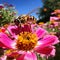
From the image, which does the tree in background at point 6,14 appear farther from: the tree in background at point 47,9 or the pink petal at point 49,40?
the tree in background at point 47,9

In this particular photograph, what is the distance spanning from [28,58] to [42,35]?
0.16m

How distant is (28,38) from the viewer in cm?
76

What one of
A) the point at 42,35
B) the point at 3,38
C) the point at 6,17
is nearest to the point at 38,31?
the point at 42,35

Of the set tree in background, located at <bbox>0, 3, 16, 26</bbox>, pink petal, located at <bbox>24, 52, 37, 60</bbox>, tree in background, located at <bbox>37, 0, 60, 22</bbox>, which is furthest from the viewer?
tree in background, located at <bbox>37, 0, 60, 22</bbox>

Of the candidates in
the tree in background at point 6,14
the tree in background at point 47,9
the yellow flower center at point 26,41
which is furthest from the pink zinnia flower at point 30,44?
the tree in background at point 47,9

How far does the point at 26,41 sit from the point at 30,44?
0.04 meters

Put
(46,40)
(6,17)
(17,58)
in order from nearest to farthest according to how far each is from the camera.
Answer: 1. (17,58)
2. (46,40)
3. (6,17)

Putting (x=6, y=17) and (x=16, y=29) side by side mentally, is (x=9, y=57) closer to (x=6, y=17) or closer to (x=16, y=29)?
(x=16, y=29)

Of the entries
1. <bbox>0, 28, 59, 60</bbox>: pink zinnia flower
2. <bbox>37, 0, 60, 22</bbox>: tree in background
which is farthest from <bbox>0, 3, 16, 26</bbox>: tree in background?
<bbox>37, 0, 60, 22</bbox>: tree in background

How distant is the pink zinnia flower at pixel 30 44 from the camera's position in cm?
70

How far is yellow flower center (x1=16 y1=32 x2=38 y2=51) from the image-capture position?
76cm

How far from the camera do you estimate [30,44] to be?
80 centimetres

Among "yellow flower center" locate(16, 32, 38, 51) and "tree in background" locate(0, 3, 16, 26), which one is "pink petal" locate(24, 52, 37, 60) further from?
"tree in background" locate(0, 3, 16, 26)

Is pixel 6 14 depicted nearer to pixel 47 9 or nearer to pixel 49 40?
pixel 49 40
